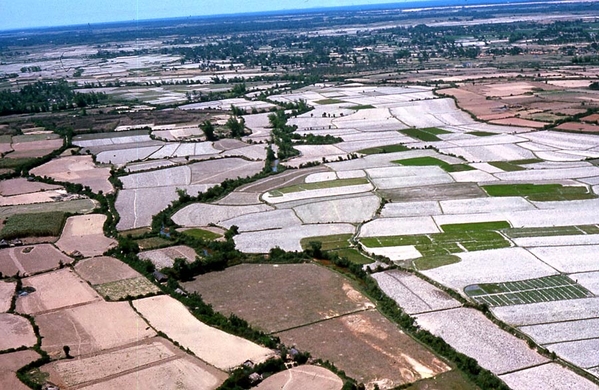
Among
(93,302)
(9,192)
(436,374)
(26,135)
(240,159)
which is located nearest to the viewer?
(436,374)

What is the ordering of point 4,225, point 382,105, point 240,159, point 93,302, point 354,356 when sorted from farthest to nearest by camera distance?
point 382,105
point 240,159
point 4,225
point 93,302
point 354,356

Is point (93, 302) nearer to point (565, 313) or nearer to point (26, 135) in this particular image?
point (565, 313)

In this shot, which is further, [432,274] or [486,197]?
[486,197]

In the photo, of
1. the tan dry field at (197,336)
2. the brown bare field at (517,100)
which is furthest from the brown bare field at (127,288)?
the brown bare field at (517,100)

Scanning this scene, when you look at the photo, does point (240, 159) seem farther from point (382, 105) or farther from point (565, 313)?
point (565, 313)

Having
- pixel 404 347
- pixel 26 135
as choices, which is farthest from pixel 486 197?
pixel 26 135

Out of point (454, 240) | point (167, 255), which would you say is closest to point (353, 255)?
point (454, 240)
